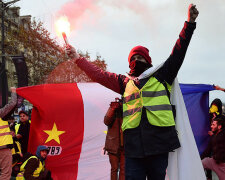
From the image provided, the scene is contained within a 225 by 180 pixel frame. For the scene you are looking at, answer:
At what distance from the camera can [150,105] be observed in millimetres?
2559

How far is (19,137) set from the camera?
7.13 m

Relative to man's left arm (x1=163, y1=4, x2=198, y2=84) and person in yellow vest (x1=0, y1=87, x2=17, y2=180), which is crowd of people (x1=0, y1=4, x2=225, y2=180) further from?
person in yellow vest (x1=0, y1=87, x2=17, y2=180)

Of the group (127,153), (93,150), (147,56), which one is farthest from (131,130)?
(93,150)

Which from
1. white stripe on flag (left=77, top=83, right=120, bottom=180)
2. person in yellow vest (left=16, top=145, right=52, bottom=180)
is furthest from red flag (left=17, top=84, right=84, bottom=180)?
person in yellow vest (left=16, top=145, right=52, bottom=180)

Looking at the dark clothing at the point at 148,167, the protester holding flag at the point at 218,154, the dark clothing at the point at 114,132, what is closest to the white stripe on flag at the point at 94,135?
the dark clothing at the point at 114,132

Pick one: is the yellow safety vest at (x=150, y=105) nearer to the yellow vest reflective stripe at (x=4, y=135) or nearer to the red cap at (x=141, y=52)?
the red cap at (x=141, y=52)

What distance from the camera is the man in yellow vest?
2.47 meters

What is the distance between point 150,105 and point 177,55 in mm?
445

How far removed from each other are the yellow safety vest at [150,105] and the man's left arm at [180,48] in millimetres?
118

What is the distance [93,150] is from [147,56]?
3.74m

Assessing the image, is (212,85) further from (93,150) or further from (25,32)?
(25,32)

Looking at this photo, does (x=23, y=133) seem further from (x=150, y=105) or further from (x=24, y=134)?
(x=150, y=105)

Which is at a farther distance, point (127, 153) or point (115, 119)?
point (115, 119)

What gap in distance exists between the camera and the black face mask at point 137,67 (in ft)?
8.97
